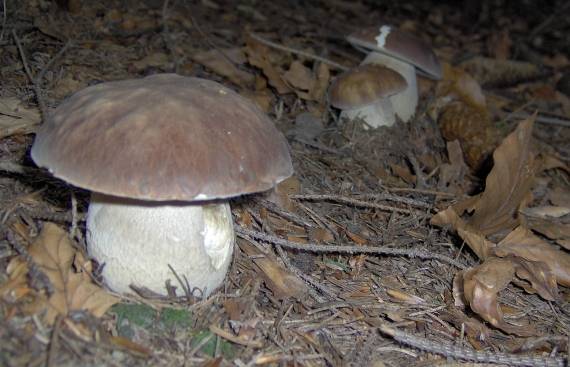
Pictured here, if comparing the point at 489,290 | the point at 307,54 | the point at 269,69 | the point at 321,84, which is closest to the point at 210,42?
the point at 269,69

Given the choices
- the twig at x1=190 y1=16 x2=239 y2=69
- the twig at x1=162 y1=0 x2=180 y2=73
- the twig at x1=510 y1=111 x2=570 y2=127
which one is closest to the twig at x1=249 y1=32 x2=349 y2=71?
the twig at x1=190 y1=16 x2=239 y2=69

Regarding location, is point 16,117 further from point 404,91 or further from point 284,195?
point 404,91

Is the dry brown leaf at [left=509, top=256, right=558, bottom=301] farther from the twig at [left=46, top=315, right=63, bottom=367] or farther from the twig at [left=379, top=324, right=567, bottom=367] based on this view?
the twig at [left=46, top=315, right=63, bottom=367]

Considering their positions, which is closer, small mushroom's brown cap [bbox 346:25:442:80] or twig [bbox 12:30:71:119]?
twig [bbox 12:30:71:119]

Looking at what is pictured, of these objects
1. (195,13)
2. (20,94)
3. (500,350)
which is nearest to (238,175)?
(500,350)

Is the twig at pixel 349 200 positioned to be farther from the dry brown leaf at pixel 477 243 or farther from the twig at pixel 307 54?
the twig at pixel 307 54
